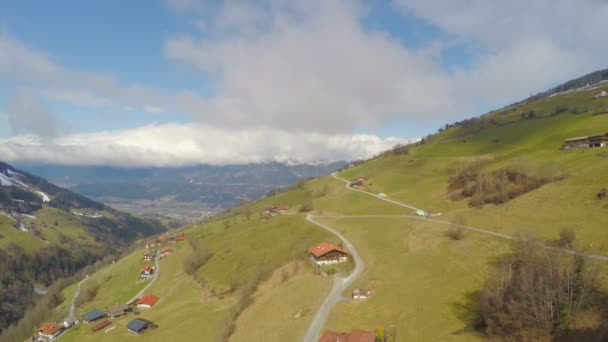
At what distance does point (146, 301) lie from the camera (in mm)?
108938

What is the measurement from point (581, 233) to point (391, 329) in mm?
39129

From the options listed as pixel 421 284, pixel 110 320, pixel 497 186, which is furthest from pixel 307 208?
pixel 421 284

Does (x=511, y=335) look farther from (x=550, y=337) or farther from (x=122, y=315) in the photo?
(x=122, y=315)

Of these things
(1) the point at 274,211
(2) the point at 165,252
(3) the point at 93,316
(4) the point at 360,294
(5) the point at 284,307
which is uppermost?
(1) the point at 274,211

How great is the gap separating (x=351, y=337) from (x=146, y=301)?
88.6m

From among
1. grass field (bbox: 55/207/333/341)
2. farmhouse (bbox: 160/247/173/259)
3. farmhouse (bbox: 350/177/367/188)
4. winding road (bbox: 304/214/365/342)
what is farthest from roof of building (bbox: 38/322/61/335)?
farmhouse (bbox: 350/177/367/188)

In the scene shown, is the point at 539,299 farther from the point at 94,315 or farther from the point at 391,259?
the point at 94,315

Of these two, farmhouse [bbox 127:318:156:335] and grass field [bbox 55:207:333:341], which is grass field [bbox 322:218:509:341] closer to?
grass field [bbox 55:207:333:341]

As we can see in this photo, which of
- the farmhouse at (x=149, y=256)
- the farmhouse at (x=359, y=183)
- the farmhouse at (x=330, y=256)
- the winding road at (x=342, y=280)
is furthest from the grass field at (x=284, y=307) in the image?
the farmhouse at (x=149, y=256)

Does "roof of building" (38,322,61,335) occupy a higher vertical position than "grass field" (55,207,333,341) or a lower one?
lower

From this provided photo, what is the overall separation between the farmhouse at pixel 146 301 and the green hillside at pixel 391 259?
3531mm

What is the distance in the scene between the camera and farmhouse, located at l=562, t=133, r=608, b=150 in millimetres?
122125

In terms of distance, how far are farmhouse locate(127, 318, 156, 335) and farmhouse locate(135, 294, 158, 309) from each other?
17754 millimetres

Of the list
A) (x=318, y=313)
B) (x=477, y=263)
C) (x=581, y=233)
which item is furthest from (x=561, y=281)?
(x=318, y=313)
